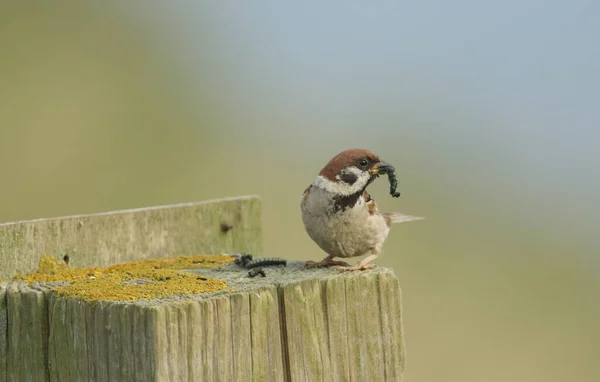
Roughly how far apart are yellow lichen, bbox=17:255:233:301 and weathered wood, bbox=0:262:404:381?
2.3 inches

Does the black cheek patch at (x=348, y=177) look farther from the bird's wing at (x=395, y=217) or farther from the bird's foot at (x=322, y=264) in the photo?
the bird's wing at (x=395, y=217)

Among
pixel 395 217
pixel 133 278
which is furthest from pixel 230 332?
pixel 395 217

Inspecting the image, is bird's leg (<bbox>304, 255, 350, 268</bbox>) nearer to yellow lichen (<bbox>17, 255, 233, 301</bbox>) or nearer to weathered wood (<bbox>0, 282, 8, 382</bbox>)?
yellow lichen (<bbox>17, 255, 233, 301</bbox>)

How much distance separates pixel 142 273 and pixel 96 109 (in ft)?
13.2

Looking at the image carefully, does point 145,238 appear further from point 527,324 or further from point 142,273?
point 527,324

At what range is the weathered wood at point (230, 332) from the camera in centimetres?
235

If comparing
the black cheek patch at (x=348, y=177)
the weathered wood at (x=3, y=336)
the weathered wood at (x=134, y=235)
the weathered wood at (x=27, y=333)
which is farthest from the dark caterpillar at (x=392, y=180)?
the weathered wood at (x=3, y=336)

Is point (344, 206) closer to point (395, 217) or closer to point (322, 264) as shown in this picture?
point (322, 264)

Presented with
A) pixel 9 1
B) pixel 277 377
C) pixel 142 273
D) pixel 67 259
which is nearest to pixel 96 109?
pixel 9 1

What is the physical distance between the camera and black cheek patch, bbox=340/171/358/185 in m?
3.42

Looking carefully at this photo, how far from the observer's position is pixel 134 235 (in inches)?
142

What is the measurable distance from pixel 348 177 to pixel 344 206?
12 centimetres

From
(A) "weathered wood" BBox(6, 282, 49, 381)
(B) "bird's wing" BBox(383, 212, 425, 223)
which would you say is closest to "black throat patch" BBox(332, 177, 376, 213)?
(B) "bird's wing" BBox(383, 212, 425, 223)

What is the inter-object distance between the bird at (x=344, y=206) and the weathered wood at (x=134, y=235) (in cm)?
56
